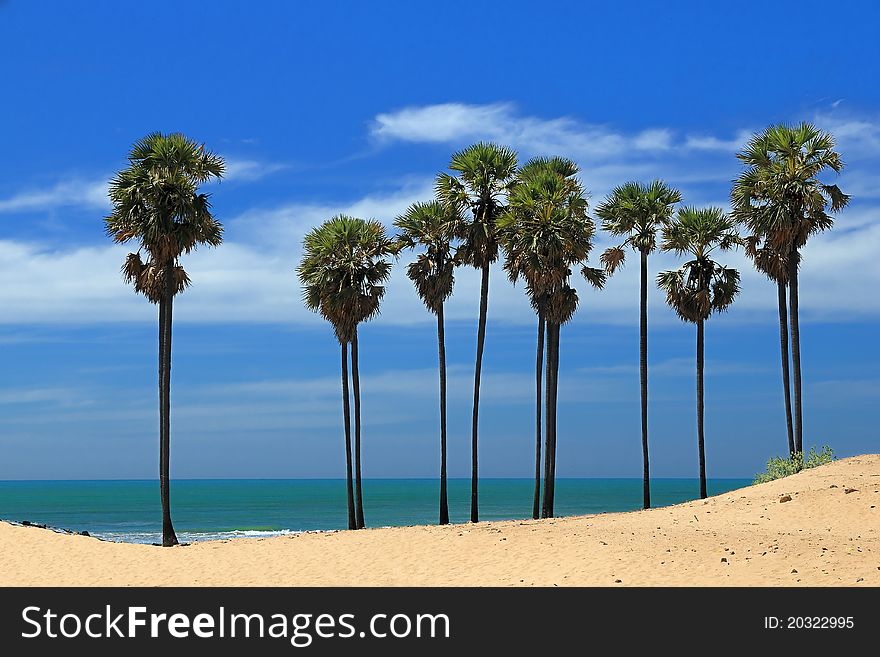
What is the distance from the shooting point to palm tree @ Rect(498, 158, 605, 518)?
1382 inches

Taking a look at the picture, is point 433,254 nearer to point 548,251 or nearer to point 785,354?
point 548,251

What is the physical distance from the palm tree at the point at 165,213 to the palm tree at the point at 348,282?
5.47m

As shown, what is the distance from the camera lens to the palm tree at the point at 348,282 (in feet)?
118

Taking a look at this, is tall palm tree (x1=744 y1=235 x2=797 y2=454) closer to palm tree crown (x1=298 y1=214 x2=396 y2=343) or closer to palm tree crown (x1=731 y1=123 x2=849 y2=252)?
palm tree crown (x1=731 y1=123 x2=849 y2=252)

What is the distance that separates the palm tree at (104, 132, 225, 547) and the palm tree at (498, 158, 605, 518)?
34.0 ft

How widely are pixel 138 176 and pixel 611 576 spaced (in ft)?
63.8

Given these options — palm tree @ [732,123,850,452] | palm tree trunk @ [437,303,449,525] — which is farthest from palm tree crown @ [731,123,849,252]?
palm tree trunk @ [437,303,449,525]

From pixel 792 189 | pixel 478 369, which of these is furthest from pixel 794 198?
pixel 478 369

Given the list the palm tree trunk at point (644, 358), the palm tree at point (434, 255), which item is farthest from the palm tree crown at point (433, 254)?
the palm tree trunk at point (644, 358)

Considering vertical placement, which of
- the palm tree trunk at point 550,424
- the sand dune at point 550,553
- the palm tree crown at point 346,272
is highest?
the palm tree crown at point 346,272

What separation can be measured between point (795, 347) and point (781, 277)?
10.1ft

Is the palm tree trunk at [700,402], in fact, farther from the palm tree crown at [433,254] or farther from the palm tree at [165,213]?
the palm tree at [165,213]
